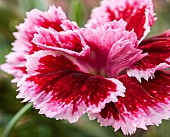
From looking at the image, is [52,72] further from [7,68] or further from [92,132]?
[92,132]

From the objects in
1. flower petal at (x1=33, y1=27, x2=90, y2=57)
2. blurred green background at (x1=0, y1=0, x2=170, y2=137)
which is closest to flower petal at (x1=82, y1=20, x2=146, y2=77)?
flower petal at (x1=33, y1=27, x2=90, y2=57)

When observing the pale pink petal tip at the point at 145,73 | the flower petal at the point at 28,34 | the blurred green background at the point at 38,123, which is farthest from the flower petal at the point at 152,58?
the blurred green background at the point at 38,123

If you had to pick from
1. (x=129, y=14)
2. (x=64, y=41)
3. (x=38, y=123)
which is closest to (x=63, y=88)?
(x=64, y=41)

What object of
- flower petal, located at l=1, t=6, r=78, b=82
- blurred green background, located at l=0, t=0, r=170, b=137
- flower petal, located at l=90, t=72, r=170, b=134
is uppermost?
blurred green background, located at l=0, t=0, r=170, b=137

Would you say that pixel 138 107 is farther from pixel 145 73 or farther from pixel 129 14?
pixel 129 14

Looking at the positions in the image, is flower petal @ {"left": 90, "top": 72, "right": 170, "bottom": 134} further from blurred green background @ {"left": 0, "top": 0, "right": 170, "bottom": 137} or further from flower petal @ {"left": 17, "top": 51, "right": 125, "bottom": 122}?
blurred green background @ {"left": 0, "top": 0, "right": 170, "bottom": 137}

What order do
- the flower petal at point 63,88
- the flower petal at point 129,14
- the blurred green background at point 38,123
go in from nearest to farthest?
1. the flower petal at point 63,88
2. the flower petal at point 129,14
3. the blurred green background at point 38,123

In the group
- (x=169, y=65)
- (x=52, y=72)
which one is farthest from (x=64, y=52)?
(x=169, y=65)

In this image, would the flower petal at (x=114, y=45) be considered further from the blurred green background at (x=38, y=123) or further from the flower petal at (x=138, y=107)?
the blurred green background at (x=38, y=123)
